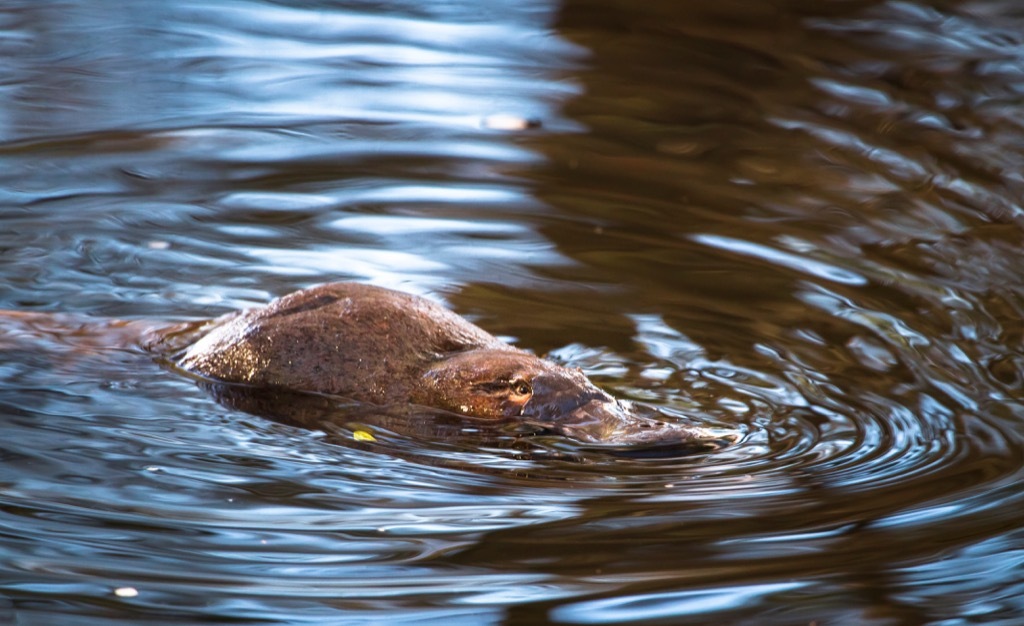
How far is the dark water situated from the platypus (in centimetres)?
16

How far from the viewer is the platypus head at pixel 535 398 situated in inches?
140

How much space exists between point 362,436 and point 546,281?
1579 mm

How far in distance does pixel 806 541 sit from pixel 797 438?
0.68 metres

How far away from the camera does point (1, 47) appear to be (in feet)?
24.7

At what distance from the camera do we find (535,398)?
3.66 metres

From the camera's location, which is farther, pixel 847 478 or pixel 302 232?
pixel 302 232

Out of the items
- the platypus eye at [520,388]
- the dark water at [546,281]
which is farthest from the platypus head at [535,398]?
the dark water at [546,281]

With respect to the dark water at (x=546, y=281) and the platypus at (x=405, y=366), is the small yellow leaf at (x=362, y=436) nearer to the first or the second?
the dark water at (x=546, y=281)

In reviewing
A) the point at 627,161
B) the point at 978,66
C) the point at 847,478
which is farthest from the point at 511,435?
the point at 978,66

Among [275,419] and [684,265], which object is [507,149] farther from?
[275,419]

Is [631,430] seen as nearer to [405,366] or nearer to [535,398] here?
[535,398]

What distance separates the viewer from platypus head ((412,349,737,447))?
3.55 m

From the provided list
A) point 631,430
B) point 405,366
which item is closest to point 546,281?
point 405,366

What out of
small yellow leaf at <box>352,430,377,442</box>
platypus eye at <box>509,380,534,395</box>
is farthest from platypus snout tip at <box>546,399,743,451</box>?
small yellow leaf at <box>352,430,377,442</box>
